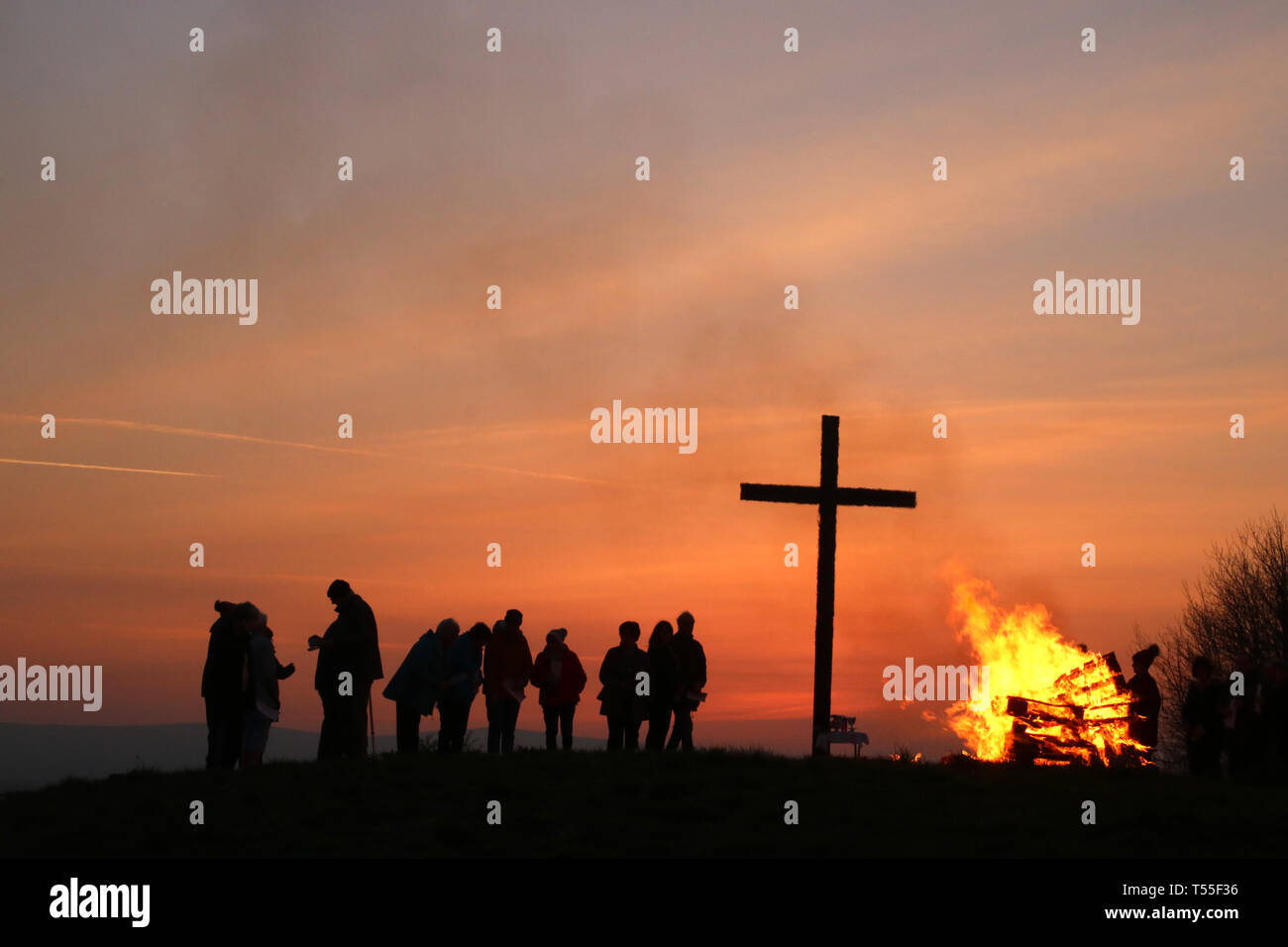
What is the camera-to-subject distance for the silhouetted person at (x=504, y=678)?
21219 mm

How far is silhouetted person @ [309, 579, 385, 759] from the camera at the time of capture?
19344 mm

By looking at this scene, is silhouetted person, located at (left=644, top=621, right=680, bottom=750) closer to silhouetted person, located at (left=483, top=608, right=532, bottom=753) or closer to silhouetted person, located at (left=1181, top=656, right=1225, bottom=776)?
silhouetted person, located at (left=483, top=608, right=532, bottom=753)

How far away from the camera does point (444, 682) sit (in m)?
20.3

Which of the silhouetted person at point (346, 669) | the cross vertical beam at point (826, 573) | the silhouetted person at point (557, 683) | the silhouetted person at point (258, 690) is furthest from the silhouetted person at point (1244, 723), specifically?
the silhouetted person at point (258, 690)

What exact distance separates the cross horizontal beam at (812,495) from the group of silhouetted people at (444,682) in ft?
11.3

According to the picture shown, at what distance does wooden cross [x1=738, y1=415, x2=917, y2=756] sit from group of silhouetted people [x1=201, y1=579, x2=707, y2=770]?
303cm

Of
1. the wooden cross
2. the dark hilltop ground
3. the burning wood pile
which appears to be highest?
the wooden cross

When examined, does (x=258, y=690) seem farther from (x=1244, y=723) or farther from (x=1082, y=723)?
(x=1244, y=723)

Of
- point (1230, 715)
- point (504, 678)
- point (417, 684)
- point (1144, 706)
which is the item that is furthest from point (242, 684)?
point (1230, 715)

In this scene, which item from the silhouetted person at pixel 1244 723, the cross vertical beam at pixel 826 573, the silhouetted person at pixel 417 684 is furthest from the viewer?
the cross vertical beam at pixel 826 573

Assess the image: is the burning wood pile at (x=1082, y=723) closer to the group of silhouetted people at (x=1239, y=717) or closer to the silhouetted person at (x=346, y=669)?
the group of silhouetted people at (x=1239, y=717)

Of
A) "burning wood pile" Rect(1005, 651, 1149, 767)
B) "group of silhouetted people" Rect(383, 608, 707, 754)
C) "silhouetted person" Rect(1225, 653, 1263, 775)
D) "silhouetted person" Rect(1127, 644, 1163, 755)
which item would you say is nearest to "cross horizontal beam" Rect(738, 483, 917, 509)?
"group of silhouetted people" Rect(383, 608, 707, 754)

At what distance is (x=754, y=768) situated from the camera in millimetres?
18172
